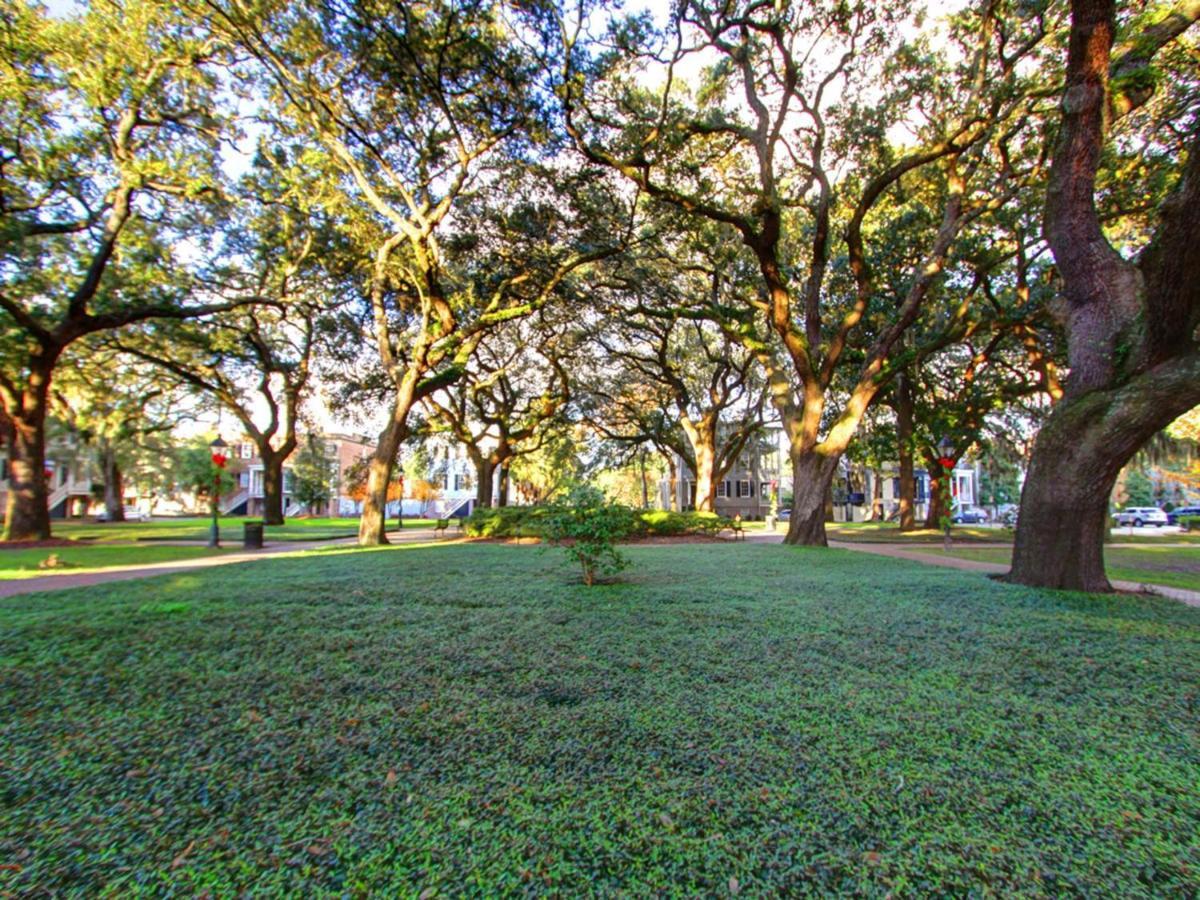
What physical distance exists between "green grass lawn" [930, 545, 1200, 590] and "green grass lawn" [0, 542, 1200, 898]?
545 cm

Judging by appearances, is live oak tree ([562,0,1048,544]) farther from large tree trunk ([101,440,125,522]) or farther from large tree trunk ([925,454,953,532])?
large tree trunk ([101,440,125,522])

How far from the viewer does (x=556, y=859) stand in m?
1.93

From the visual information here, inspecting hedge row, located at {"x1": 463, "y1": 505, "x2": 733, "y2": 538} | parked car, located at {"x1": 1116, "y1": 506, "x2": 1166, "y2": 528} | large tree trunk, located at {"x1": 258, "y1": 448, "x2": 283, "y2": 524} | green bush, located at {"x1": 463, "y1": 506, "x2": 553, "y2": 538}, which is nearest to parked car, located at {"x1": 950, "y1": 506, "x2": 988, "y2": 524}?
parked car, located at {"x1": 1116, "y1": 506, "x2": 1166, "y2": 528}

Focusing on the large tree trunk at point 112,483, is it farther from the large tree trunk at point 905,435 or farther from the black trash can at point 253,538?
the large tree trunk at point 905,435

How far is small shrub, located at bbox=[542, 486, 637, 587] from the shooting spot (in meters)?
7.48

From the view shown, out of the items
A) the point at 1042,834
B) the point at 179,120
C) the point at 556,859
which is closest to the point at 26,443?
the point at 179,120

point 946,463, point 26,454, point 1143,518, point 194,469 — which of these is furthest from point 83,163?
point 1143,518

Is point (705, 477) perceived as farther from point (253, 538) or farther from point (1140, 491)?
point (1140, 491)

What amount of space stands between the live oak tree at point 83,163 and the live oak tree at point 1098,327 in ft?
50.5

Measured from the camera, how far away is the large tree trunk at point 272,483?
1005 inches

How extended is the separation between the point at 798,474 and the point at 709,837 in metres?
12.9

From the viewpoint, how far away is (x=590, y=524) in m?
7.48

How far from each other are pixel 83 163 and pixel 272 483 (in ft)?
48.1

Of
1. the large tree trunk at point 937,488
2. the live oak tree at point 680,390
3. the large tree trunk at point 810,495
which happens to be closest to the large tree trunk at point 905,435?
the large tree trunk at point 937,488
